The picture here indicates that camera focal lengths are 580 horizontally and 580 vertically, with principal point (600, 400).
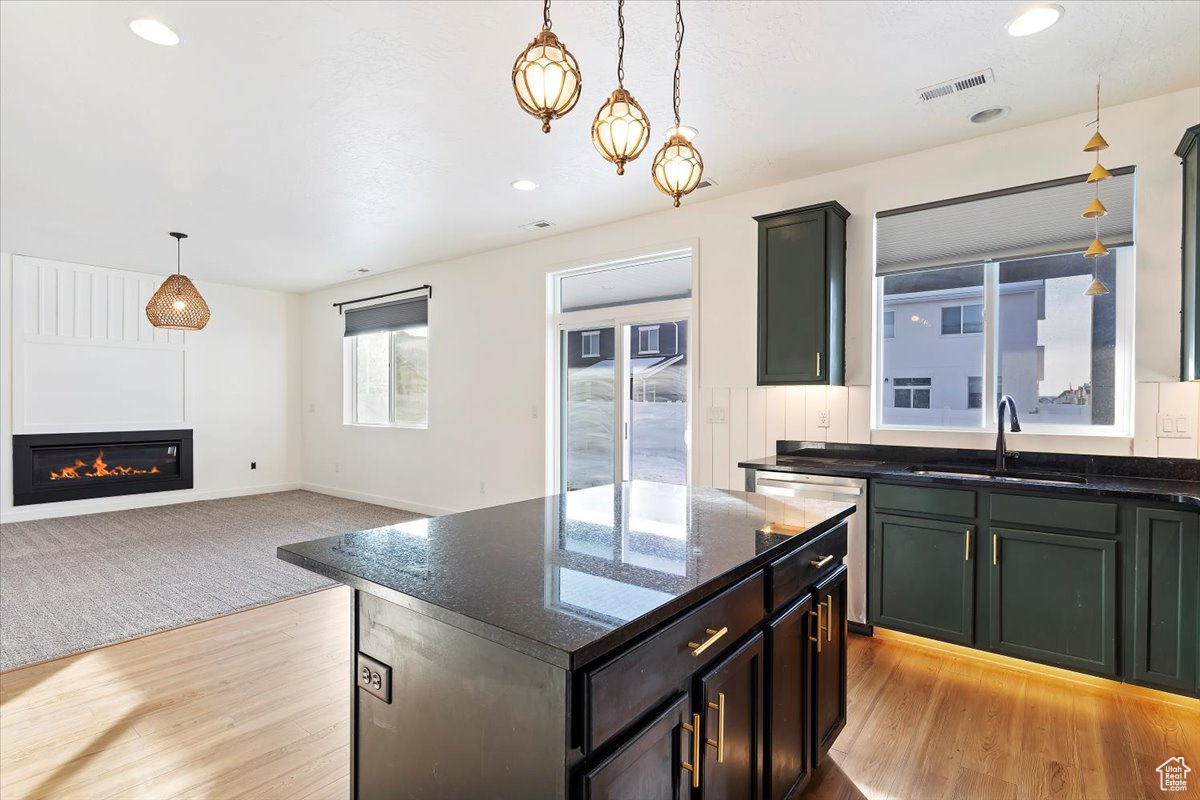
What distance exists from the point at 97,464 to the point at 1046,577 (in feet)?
28.3

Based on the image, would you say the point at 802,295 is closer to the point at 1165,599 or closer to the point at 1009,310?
the point at 1009,310

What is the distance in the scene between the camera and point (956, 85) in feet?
8.87

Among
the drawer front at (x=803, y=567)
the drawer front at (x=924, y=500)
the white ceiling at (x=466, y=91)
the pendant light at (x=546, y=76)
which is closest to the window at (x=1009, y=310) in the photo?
the white ceiling at (x=466, y=91)

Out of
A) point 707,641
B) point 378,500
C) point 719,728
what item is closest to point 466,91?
point 707,641

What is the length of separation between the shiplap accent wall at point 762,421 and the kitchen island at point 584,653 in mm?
2033

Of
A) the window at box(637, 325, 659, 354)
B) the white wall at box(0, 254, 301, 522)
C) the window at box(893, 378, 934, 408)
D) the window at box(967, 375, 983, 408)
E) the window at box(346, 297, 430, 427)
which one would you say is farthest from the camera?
the window at box(346, 297, 430, 427)

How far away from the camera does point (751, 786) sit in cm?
148

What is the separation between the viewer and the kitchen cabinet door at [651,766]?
0.98m

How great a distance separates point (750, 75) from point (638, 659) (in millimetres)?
2579

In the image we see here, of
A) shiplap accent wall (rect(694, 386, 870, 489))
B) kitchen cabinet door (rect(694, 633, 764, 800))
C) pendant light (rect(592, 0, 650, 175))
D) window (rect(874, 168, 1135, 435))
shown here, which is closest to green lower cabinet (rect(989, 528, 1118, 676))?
window (rect(874, 168, 1135, 435))

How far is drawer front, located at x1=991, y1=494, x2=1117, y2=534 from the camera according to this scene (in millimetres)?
2484

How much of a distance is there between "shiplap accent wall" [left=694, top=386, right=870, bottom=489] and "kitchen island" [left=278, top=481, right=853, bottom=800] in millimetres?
2033

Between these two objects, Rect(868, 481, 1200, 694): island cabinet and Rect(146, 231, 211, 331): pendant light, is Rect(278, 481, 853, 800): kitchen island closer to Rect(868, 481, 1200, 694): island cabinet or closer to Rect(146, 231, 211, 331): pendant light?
Rect(868, 481, 1200, 694): island cabinet

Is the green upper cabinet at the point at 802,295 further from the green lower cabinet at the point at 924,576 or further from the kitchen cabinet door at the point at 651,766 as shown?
the kitchen cabinet door at the point at 651,766
